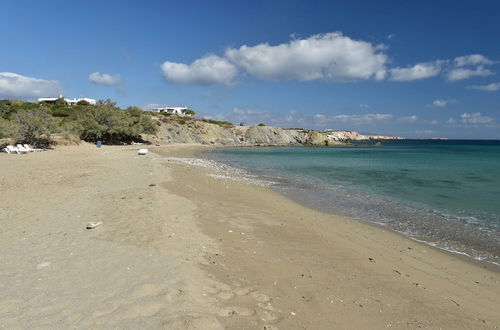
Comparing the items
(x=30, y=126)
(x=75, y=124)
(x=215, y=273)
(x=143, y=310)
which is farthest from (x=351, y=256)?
(x=75, y=124)

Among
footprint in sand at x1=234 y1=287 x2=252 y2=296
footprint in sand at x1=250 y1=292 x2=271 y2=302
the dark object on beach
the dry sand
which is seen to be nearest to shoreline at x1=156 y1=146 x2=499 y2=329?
the dry sand

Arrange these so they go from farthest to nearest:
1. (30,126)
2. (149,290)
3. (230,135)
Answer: (230,135) → (30,126) → (149,290)

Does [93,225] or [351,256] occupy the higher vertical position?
[93,225]

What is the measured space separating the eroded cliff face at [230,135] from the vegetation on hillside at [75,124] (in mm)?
12641

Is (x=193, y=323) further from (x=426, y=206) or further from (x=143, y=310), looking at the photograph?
(x=426, y=206)

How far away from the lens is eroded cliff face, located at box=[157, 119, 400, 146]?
89.9 m

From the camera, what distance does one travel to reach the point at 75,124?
5125 cm

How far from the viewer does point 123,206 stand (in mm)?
10812

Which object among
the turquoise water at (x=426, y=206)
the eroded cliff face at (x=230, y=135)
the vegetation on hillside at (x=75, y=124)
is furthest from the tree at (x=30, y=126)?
the eroded cliff face at (x=230, y=135)

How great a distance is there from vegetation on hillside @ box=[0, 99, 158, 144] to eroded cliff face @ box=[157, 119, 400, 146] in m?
12.6

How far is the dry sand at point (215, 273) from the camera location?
4.66 metres

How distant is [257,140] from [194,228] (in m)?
108

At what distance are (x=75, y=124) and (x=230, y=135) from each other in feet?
210

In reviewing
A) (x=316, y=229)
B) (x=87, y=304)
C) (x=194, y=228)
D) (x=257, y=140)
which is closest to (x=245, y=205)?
(x=316, y=229)
